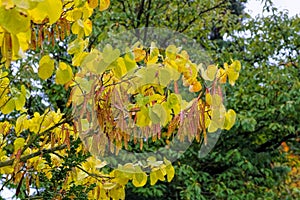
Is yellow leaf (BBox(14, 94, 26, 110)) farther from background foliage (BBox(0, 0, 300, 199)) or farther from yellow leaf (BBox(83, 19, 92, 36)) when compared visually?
background foliage (BBox(0, 0, 300, 199))

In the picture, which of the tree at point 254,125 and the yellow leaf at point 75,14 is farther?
the tree at point 254,125

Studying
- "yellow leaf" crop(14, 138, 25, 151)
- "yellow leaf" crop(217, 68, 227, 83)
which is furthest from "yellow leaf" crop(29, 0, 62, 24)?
"yellow leaf" crop(14, 138, 25, 151)

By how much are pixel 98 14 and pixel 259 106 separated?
141 cm

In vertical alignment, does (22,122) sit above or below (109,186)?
above

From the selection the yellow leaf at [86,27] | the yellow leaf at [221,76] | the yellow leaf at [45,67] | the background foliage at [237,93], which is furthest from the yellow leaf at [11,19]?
the background foliage at [237,93]

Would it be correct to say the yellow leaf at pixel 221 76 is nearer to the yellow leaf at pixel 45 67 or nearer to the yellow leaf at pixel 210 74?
the yellow leaf at pixel 210 74

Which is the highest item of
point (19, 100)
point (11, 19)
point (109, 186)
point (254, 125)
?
point (11, 19)

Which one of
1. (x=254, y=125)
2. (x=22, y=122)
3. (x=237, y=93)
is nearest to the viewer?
(x=22, y=122)

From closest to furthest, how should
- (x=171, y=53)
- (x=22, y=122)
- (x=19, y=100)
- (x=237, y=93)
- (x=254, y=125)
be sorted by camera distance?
(x=171, y=53) → (x=19, y=100) → (x=22, y=122) → (x=254, y=125) → (x=237, y=93)

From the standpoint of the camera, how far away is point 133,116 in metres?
0.91

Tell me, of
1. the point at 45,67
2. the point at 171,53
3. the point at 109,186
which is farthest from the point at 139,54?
the point at 109,186

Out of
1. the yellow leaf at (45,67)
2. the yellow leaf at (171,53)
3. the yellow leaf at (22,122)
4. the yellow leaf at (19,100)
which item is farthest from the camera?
the yellow leaf at (22,122)

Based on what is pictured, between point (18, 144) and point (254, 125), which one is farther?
point (254, 125)

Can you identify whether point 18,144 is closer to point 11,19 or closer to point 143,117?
point 143,117
